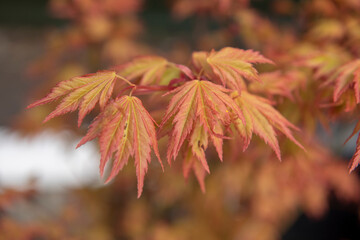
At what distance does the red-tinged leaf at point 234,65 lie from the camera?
2.11 feet

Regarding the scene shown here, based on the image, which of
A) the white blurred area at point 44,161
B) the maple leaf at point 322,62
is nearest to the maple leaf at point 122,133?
the maple leaf at point 322,62

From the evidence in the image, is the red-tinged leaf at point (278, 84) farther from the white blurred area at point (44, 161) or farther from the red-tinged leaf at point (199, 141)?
the white blurred area at point (44, 161)

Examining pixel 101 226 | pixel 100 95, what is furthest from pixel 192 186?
pixel 100 95

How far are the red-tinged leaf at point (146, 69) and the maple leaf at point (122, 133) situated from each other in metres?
0.18

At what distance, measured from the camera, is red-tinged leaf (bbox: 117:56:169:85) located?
753 millimetres

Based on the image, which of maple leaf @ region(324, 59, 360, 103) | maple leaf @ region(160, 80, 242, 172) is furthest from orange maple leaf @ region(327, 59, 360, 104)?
maple leaf @ region(160, 80, 242, 172)

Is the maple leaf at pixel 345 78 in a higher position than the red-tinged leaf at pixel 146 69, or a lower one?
lower

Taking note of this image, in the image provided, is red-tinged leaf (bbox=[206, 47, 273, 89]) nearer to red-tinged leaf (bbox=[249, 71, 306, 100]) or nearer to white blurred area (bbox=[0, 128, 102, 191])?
red-tinged leaf (bbox=[249, 71, 306, 100])

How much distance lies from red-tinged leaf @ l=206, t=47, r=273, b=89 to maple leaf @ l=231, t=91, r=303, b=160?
0.12 feet

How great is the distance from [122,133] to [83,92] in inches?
4.1

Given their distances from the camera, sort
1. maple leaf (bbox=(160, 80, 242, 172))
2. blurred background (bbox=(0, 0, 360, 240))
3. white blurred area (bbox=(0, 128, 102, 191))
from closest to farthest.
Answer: maple leaf (bbox=(160, 80, 242, 172))
blurred background (bbox=(0, 0, 360, 240))
white blurred area (bbox=(0, 128, 102, 191))

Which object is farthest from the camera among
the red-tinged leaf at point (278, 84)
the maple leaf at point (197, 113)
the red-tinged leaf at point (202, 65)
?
the red-tinged leaf at point (278, 84)

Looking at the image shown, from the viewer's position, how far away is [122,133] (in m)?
0.56

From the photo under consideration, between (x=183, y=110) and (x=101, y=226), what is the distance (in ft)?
4.97
